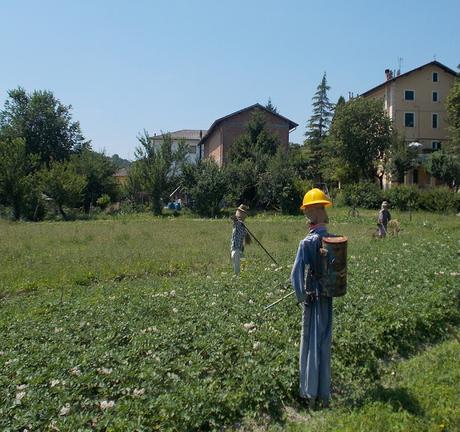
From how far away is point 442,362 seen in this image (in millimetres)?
5438

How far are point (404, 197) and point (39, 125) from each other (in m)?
44.3

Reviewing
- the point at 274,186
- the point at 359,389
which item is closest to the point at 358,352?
the point at 359,389

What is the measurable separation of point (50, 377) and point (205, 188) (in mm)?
35734

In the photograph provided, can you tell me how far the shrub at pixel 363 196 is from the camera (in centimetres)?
4022

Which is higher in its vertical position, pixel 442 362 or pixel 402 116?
pixel 402 116

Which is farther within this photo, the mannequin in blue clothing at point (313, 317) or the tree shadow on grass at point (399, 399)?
the mannequin in blue clothing at point (313, 317)

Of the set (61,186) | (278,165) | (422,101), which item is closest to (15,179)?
(61,186)

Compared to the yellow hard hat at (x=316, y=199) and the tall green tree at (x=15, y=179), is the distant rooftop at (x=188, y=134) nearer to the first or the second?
the tall green tree at (x=15, y=179)

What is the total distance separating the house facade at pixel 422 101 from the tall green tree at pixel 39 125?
3879 cm

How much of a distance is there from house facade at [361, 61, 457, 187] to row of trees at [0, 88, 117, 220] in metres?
31.0

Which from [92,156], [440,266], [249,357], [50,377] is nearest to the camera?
[50,377]

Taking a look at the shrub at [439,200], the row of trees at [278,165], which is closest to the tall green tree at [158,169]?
the row of trees at [278,165]

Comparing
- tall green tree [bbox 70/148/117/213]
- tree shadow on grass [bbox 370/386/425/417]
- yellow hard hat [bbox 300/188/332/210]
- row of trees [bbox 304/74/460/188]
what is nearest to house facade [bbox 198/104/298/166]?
row of trees [bbox 304/74/460/188]

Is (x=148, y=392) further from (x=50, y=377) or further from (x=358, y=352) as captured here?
(x=358, y=352)
